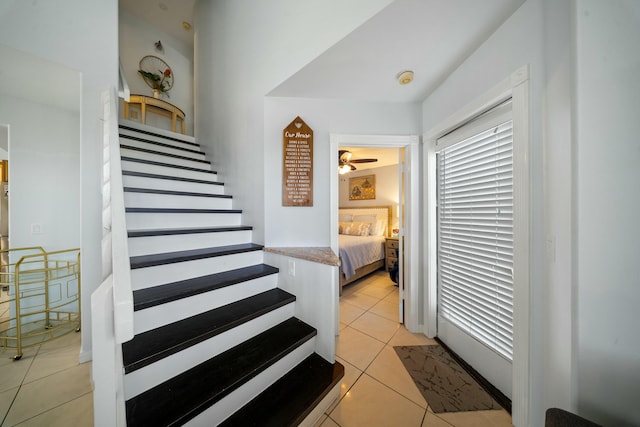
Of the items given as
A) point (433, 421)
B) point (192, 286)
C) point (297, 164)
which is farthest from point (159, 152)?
point (433, 421)

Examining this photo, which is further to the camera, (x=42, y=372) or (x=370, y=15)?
(x=42, y=372)

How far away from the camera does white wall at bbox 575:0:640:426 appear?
28.2 inches

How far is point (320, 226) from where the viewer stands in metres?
1.92

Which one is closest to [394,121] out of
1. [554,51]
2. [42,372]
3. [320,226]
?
[554,51]

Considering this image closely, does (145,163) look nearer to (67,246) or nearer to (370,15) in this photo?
(67,246)

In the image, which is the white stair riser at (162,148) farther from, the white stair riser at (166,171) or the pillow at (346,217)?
the pillow at (346,217)

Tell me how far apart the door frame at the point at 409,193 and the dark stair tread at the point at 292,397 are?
1.01 meters

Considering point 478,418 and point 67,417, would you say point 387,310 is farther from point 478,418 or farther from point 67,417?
point 67,417

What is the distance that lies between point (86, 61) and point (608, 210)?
135 inches

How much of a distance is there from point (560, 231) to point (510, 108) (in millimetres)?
763

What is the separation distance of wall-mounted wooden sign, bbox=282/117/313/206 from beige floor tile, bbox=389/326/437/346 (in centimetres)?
153

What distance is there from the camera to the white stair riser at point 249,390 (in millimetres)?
916

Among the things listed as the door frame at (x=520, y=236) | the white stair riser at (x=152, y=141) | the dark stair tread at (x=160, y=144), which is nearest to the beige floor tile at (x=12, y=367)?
the white stair riser at (x=152, y=141)

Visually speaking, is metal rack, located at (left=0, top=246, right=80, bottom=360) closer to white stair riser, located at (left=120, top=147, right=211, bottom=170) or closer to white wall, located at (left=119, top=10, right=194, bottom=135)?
white stair riser, located at (left=120, top=147, right=211, bottom=170)
